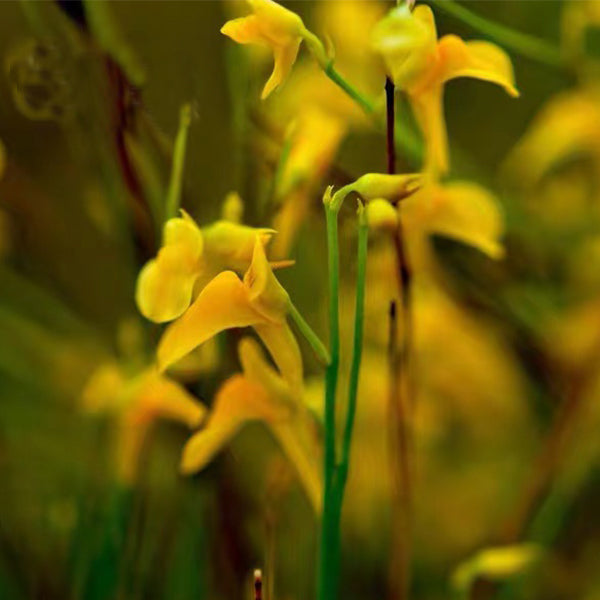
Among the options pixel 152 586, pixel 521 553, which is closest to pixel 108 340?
pixel 152 586

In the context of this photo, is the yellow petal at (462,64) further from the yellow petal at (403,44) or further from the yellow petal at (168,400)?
the yellow petal at (168,400)

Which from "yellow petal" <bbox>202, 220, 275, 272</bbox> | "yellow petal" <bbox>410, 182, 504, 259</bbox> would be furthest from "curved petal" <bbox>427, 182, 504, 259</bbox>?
"yellow petal" <bbox>202, 220, 275, 272</bbox>

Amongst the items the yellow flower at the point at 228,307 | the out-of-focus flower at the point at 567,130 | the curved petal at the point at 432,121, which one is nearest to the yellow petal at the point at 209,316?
the yellow flower at the point at 228,307

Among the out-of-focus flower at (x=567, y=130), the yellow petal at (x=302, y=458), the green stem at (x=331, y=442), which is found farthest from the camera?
the out-of-focus flower at (x=567, y=130)

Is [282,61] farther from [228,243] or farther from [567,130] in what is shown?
[567,130]

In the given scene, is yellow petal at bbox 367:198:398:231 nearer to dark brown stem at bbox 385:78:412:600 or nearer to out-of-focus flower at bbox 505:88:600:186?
dark brown stem at bbox 385:78:412:600
